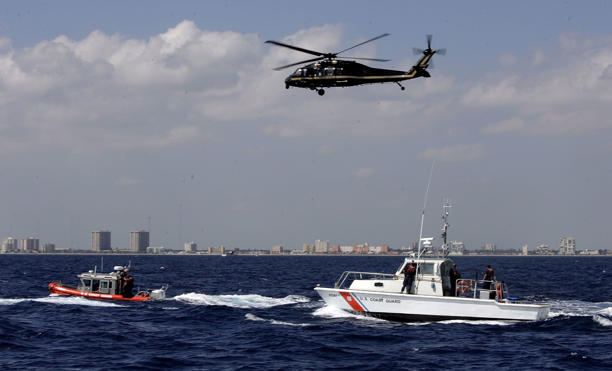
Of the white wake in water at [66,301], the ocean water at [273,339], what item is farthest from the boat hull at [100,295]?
the ocean water at [273,339]

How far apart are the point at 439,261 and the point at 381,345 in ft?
24.6

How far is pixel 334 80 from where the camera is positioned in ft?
128

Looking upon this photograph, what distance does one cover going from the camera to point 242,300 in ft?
147

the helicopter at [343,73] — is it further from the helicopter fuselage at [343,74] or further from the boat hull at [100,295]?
the boat hull at [100,295]

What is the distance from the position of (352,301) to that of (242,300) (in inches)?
473

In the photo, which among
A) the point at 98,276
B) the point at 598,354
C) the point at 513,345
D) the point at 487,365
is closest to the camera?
the point at 487,365

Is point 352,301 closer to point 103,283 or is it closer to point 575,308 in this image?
point 575,308

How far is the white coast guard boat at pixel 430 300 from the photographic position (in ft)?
107

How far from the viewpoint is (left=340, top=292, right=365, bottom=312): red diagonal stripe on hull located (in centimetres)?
3458

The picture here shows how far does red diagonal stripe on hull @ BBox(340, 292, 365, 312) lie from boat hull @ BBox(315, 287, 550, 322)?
0.05m

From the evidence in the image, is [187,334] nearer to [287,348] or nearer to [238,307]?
[287,348]

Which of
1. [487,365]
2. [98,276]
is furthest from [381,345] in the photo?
[98,276]

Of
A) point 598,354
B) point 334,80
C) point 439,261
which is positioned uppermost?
point 334,80

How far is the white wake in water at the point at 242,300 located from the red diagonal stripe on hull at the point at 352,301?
7.62 metres
